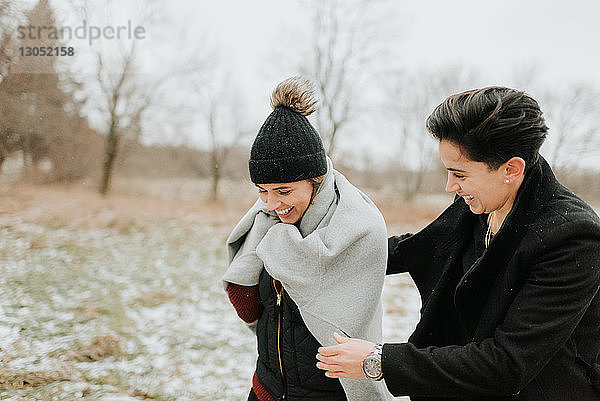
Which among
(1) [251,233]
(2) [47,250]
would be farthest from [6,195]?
(1) [251,233]

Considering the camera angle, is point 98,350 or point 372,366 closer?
point 372,366

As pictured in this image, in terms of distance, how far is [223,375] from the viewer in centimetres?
412

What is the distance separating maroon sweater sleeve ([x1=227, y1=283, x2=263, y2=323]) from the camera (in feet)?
6.08

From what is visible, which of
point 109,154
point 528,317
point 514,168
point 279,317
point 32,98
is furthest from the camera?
point 109,154

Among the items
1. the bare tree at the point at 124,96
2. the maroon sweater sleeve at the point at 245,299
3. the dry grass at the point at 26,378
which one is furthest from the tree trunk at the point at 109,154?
the maroon sweater sleeve at the point at 245,299

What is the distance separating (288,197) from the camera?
5.62 feet

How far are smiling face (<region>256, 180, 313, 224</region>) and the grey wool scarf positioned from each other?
3 cm

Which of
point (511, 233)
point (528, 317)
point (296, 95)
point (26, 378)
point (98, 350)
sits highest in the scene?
point (296, 95)

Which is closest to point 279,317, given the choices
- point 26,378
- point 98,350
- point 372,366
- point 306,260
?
point 306,260

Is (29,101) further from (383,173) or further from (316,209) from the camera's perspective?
(383,173)

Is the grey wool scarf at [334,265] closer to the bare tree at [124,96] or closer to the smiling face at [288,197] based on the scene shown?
the smiling face at [288,197]

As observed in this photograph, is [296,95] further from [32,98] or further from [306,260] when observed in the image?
[32,98]

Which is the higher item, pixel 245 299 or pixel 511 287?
pixel 511 287

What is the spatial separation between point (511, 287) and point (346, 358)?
0.47m
